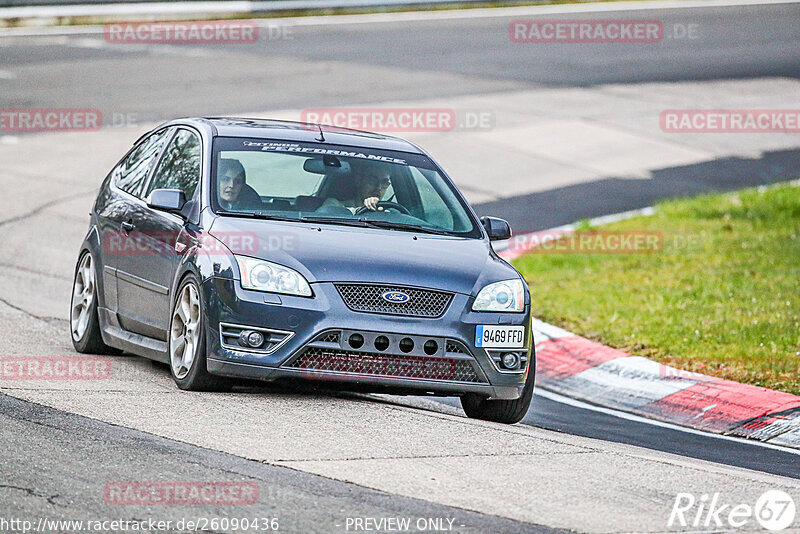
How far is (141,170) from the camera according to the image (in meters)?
9.88

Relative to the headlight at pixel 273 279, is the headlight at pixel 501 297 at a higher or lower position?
lower

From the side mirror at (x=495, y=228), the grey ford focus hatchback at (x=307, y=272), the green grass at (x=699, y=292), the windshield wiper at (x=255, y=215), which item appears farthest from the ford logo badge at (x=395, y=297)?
the green grass at (x=699, y=292)

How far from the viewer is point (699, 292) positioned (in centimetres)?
1318

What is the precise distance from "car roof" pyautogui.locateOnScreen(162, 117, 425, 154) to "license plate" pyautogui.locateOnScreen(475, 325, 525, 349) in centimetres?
186

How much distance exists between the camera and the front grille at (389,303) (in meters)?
7.86

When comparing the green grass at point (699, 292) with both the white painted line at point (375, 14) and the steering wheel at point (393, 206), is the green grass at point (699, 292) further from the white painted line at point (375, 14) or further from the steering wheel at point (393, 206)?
the white painted line at point (375, 14)

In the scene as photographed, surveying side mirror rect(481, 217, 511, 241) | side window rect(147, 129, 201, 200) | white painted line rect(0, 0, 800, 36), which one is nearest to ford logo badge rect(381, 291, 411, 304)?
side mirror rect(481, 217, 511, 241)

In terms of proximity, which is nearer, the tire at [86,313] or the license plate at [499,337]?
the license plate at [499,337]

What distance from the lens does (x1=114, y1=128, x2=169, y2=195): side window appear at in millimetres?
9797

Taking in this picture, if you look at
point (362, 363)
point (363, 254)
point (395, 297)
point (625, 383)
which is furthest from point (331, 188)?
point (625, 383)

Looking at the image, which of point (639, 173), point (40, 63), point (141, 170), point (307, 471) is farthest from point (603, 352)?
point (40, 63)

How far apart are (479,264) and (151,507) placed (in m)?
3.11

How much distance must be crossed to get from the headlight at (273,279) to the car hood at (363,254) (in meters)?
0.04

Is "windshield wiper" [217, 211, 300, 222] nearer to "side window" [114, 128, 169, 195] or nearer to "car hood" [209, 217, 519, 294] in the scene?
"car hood" [209, 217, 519, 294]
